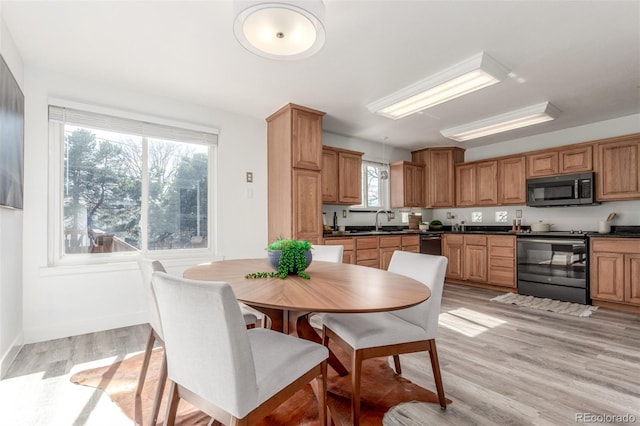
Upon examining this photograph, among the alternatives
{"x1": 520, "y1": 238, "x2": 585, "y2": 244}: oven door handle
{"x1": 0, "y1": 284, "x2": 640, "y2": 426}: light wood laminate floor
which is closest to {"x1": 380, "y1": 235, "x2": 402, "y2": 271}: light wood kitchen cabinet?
{"x1": 0, "y1": 284, "x2": 640, "y2": 426}: light wood laminate floor

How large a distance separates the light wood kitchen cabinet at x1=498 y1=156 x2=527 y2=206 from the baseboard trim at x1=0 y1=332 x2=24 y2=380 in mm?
6174

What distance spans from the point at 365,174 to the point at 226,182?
8.62 feet

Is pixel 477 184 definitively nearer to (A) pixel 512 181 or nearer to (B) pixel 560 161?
(A) pixel 512 181

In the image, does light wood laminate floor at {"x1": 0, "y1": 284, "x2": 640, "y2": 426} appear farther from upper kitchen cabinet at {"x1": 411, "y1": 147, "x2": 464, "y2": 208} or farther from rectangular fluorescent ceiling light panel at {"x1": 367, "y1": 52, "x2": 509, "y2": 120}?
upper kitchen cabinet at {"x1": 411, "y1": 147, "x2": 464, "y2": 208}

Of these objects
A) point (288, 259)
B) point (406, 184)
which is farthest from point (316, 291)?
point (406, 184)

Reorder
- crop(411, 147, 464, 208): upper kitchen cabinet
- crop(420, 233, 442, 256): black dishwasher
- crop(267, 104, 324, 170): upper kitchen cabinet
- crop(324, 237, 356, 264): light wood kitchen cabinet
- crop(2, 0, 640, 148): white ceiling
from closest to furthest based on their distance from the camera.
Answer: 1. crop(2, 0, 640, 148): white ceiling
2. crop(267, 104, 324, 170): upper kitchen cabinet
3. crop(324, 237, 356, 264): light wood kitchen cabinet
4. crop(420, 233, 442, 256): black dishwasher
5. crop(411, 147, 464, 208): upper kitchen cabinet

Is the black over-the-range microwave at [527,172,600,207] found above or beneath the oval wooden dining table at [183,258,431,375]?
above

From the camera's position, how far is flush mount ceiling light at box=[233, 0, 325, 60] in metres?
1.56

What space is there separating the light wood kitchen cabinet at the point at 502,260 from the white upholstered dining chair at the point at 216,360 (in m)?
4.35

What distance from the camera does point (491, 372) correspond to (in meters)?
2.06

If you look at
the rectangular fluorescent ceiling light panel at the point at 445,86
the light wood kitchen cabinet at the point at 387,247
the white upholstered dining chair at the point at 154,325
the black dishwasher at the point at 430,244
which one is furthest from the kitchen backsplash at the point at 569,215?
the white upholstered dining chair at the point at 154,325

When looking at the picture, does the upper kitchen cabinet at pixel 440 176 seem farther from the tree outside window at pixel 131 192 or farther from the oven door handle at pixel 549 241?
the tree outside window at pixel 131 192

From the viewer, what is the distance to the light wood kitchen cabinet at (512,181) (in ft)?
15.5

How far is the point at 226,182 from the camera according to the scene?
146 inches
